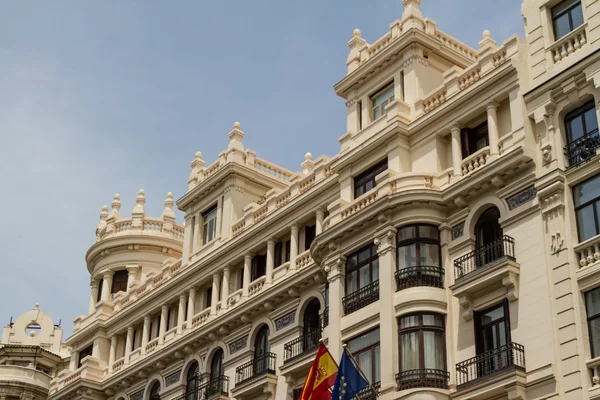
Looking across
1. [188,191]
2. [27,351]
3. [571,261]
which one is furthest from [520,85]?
[27,351]

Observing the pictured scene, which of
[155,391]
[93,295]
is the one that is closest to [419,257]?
[155,391]

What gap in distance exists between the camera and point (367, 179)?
134ft

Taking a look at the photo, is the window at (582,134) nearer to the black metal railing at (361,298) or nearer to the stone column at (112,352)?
the black metal railing at (361,298)

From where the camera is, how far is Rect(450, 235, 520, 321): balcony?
110ft

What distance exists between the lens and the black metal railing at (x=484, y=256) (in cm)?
3434

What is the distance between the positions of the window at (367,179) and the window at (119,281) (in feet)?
75.8

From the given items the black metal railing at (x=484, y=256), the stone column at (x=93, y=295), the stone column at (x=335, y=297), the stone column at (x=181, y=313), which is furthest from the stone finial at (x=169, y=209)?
the black metal railing at (x=484, y=256)

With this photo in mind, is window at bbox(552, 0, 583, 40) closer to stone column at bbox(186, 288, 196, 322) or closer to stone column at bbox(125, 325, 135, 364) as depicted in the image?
stone column at bbox(186, 288, 196, 322)

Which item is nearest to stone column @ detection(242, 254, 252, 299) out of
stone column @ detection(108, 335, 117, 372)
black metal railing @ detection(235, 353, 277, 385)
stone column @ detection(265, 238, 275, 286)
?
stone column @ detection(265, 238, 275, 286)

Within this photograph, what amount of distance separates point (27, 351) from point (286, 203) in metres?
33.5

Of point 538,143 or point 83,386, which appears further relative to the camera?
point 83,386

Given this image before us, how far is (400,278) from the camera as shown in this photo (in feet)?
119

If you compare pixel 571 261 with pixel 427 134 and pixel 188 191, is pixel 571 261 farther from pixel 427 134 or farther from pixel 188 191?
pixel 188 191

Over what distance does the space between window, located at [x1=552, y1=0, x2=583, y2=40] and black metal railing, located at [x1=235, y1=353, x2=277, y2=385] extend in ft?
56.2
